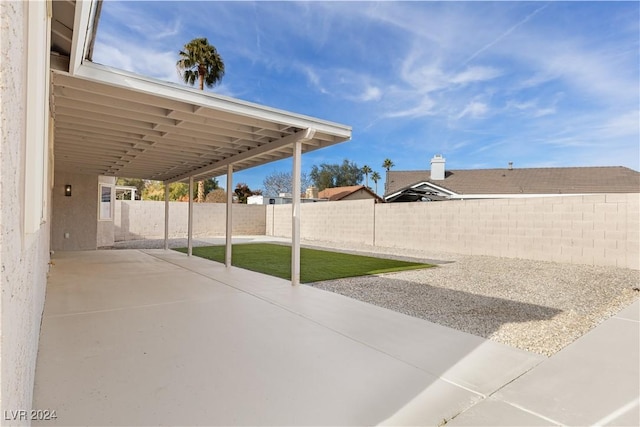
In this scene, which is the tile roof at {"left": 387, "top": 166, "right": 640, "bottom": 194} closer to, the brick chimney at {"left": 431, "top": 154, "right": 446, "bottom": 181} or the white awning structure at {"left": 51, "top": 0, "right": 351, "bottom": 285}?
the brick chimney at {"left": 431, "top": 154, "right": 446, "bottom": 181}

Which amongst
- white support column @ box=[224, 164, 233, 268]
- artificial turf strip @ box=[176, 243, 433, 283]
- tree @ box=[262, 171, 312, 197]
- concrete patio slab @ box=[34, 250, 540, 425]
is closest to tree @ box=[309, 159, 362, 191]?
tree @ box=[262, 171, 312, 197]

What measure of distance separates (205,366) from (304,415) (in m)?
1.12

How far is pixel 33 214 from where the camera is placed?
4.33ft

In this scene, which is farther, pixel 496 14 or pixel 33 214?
pixel 496 14

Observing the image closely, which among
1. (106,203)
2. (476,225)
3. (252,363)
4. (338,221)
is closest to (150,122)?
(252,363)

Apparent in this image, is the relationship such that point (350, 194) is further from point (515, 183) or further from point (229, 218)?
point (229, 218)

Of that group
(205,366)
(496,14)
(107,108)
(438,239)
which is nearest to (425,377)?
(205,366)

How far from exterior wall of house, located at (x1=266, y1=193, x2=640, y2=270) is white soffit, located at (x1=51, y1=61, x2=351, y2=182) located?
715cm

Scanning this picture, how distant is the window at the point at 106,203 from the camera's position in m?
14.0

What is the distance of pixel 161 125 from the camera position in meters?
5.71

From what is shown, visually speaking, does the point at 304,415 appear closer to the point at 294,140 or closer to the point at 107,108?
the point at 294,140

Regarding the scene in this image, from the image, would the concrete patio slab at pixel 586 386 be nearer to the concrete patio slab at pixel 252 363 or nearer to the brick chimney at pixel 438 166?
the concrete patio slab at pixel 252 363

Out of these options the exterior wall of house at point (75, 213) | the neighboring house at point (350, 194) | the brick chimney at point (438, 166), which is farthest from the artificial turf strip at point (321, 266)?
the neighboring house at point (350, 194)

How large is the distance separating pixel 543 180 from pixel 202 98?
1929 cm
